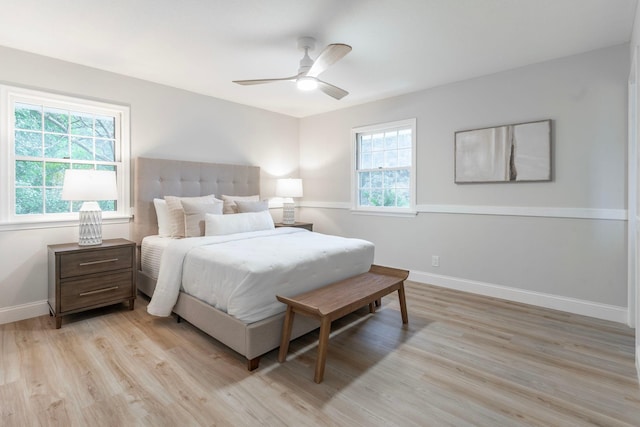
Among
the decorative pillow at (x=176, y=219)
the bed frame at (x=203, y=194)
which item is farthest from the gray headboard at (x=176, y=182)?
the decorative pillow at (x=176, y=219)

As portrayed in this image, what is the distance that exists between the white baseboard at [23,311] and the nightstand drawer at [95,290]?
1.87ft

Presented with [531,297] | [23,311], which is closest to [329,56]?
[531,297]

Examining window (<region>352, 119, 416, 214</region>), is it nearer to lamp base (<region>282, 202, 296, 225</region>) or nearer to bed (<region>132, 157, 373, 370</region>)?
lamp base (<region>282, 202, 296, 225</region>)

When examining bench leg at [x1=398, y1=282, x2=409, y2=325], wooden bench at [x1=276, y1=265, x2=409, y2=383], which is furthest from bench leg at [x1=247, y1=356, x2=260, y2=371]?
bench leg at [x1=398, y1=282, x2=409, y2=325]

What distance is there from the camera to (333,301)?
7.28 ft

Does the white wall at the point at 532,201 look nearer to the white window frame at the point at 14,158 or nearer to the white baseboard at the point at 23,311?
the white window frame at the point at 14,158

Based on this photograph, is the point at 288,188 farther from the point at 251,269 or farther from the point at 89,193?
the point at 251,269

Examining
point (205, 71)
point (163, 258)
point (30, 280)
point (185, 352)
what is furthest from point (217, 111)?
point (185, 352)

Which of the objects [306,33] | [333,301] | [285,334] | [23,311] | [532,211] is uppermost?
[306,33]

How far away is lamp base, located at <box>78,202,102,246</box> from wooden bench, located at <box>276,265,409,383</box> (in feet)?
6.67

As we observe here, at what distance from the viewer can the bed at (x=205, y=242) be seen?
2.16 m

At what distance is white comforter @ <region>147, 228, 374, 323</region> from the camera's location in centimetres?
217

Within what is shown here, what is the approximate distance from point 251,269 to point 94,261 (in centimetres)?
178

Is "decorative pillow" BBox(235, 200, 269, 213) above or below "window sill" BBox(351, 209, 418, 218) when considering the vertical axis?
above
